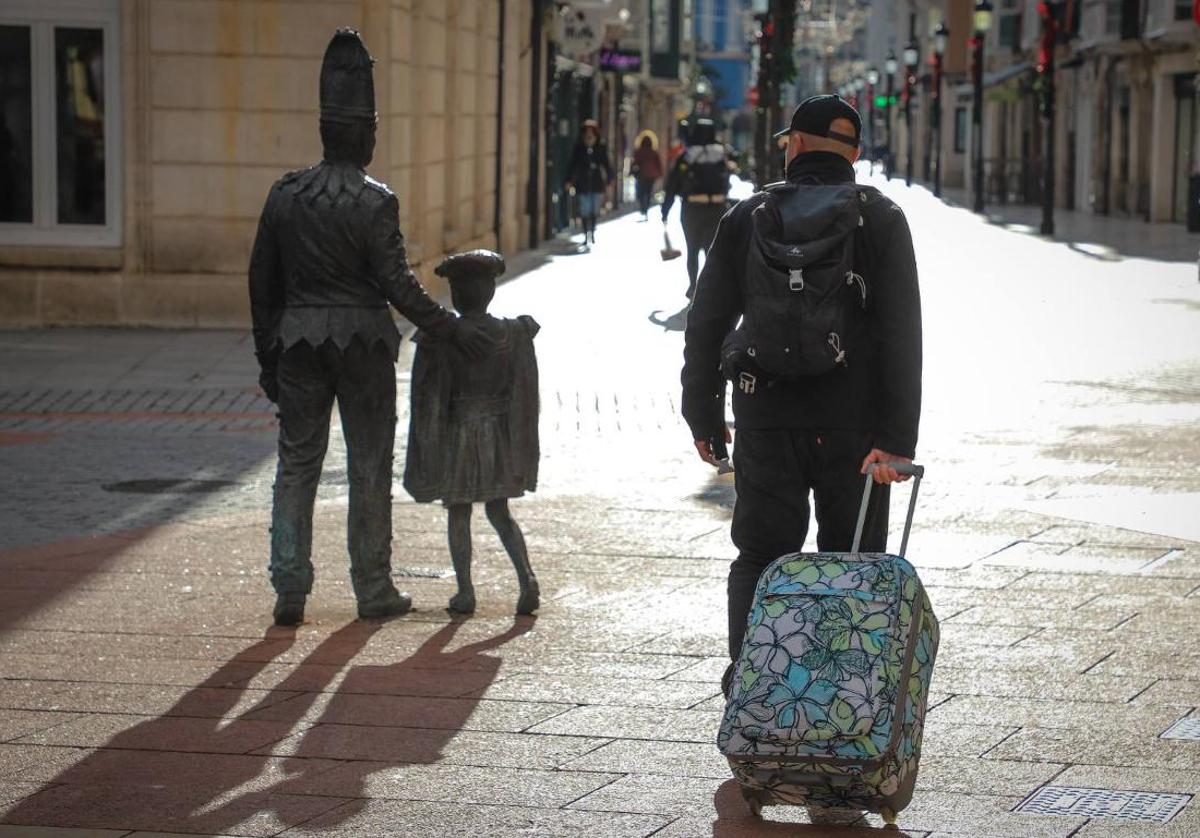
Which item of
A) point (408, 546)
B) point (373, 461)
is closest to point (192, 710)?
point (373, 461)

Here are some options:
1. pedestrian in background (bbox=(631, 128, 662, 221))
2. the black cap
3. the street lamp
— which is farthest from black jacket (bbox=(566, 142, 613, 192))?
the black cap

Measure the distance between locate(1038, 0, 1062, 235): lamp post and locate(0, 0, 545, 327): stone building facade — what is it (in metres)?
19.2

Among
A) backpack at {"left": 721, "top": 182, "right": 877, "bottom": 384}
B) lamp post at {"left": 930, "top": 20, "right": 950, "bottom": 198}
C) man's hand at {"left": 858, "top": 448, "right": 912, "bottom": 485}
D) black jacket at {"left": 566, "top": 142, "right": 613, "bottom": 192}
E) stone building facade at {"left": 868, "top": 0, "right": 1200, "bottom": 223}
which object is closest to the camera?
backpack at {"left": 721, "top": 182, "right": 877, "bottom": 384}

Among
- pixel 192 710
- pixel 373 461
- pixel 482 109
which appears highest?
pixel 482 109

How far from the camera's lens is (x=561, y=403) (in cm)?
1372

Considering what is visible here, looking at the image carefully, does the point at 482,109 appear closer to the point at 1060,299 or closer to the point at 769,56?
the point at 769,56

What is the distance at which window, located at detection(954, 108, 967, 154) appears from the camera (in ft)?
252

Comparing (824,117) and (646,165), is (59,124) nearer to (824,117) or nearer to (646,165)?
(824,117)

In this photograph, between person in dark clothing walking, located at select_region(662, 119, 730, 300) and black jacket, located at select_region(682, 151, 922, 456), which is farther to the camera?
A: person in dark clothing walking, located at select_region(662, 119, 730, 300)

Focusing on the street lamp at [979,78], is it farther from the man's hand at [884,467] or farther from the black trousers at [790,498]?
the man's hand at [884,467]

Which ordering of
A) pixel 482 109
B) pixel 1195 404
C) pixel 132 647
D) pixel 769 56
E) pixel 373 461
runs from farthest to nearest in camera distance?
pixel 769 56 < pixel 482 109 < pixel 1195 404 < pixel 373 461 < pixel 132 647

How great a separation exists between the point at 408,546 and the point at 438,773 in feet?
11.1

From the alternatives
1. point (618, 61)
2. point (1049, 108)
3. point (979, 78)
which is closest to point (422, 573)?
point (1049, 108)

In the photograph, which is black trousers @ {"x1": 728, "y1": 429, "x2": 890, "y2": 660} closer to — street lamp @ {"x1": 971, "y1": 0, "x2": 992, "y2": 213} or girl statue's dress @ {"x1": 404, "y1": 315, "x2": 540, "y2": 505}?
girl statue's dress @ {"x1": 404, "y1": 315, "x2": 540, "y2": 505}
